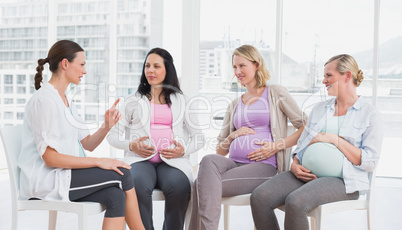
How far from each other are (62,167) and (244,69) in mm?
1129

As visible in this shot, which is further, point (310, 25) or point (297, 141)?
point (310, 25)

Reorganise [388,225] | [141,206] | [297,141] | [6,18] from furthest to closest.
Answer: [6,18] < [388,225] < [297,141] < [141,206]

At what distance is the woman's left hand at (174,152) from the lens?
7.44ft

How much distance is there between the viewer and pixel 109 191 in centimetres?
189

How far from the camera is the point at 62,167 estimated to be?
6.11ft

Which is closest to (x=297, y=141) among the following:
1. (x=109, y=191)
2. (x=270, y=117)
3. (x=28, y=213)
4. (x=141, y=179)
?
(x=270, y=117)

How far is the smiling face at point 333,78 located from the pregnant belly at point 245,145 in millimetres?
422

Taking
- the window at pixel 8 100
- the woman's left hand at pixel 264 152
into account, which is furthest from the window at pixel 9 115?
the woman's left hand at pixel 264 152

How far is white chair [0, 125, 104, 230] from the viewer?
1830 millimetres

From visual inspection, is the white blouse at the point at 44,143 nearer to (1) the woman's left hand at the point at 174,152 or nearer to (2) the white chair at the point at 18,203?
(2) the white chair at the point at 18,203

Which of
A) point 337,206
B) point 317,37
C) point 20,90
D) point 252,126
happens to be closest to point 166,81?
point 252,126

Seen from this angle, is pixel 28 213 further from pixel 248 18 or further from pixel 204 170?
pixel 248 18

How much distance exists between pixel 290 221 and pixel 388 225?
4.84 feet

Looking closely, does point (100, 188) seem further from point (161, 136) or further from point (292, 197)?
point (292, 197)
